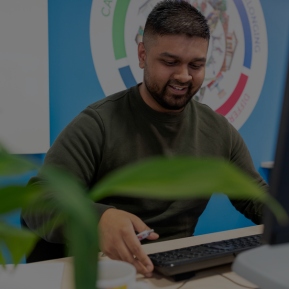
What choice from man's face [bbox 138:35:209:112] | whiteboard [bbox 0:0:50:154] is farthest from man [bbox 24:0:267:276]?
whiteboard [bbox 0:0:50:154]

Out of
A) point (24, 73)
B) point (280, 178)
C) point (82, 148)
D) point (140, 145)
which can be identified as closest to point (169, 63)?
point (140, 145)

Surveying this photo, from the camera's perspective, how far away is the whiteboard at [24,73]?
1.74 meters

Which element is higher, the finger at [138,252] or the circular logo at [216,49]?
the circular logo at [216,49]

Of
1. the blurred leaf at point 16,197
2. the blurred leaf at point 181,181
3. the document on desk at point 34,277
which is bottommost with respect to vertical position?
the document on desk at point 34,277

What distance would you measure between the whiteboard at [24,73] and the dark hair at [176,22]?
1.81 ft

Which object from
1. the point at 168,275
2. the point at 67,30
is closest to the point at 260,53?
the point at 67,30

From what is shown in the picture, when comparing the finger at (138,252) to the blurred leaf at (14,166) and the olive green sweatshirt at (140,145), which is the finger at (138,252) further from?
the blurred leaf at (14,166)

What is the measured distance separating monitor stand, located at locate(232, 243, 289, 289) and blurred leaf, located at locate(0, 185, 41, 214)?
464mm

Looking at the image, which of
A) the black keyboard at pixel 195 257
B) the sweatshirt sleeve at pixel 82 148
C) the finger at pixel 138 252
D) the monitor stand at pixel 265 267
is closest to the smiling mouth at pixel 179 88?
the sweatshirt sleeve at pixel 82 148

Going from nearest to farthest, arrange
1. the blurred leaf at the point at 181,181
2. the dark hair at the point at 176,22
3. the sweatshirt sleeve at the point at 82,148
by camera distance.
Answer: the blurred leaf at the point at 181,181
the sweatshirt sleeve at the point at 82,148
the dark hair at the point at 176,22

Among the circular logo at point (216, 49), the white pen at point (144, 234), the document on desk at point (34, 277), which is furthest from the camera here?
the circular logo at point (216, 49)

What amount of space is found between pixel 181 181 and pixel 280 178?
1.25ft

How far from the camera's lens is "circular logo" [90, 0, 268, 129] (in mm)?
2010

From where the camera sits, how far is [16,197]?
143 mm
